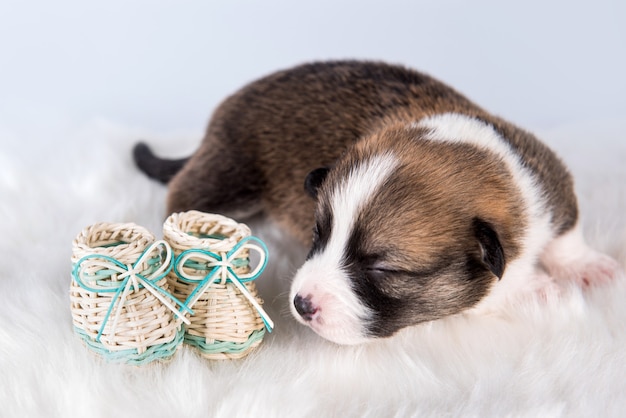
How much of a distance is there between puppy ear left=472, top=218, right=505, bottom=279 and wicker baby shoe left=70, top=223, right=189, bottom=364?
0.93 metres

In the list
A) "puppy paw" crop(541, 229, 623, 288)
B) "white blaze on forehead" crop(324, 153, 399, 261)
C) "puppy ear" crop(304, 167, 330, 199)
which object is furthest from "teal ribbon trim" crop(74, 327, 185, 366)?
"puppy paw" crop(541, 229, 623, 288)

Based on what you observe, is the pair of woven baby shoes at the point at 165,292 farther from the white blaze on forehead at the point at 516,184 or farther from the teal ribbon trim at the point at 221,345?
the white blaze on forehead at the point at 516,184

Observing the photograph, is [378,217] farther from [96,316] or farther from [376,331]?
[96,316]

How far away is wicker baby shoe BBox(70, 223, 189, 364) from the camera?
221cm

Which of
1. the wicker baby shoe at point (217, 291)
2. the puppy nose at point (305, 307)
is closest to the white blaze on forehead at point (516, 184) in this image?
the puppy nose at point (305, 307)

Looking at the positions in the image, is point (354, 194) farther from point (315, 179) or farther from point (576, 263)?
point (576, 263)

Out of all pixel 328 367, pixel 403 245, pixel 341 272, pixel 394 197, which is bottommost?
pixel 328 367

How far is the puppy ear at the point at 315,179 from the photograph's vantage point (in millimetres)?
2697

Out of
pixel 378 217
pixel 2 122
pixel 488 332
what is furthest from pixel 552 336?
pixel 2 122

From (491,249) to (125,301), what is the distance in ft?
3.64

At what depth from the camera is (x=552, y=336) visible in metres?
2.51

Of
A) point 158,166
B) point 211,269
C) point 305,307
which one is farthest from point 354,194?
point 158,166

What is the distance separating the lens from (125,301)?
7.30 feet

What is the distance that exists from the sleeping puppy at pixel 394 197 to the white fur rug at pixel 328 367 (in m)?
0.12
